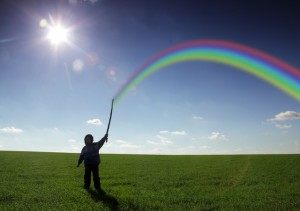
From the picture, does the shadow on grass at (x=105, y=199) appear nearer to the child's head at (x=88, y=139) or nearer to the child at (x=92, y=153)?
the child at (x=92, y=153)

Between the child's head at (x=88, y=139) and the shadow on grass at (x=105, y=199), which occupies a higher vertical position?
the child's head at (x=88, y=139)

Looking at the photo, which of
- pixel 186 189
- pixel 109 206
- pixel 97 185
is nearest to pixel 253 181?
pixel 186 189

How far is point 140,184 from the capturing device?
17344 mm

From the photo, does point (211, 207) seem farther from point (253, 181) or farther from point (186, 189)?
point (253, 181)

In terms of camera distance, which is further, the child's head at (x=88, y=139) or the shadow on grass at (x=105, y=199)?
the child's head at (x=88, y=139)

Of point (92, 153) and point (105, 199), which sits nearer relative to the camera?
point (105, 199)

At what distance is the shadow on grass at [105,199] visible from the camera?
11366 millimetres

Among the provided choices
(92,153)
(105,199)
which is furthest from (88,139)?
(105,199)

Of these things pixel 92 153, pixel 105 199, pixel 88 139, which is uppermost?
pixel 88 139

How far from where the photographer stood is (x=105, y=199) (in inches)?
491

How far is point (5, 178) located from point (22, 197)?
7.02m

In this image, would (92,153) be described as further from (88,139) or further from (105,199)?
(105,199)

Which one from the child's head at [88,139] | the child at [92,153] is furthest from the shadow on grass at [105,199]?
the child's head at [88,139]

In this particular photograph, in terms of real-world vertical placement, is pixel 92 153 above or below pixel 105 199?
above
